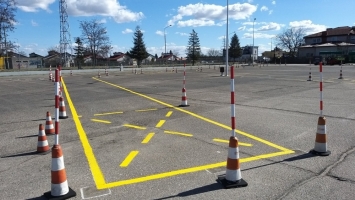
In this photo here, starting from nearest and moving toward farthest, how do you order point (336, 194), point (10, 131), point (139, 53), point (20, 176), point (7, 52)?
point (336, 194), point (20, 176), point (10, 131), point (7, 52), point (139, 53)

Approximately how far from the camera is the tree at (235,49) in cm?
11744

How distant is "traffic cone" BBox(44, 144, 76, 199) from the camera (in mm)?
3809

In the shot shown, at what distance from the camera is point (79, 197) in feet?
12.6

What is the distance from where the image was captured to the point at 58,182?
3.84 m

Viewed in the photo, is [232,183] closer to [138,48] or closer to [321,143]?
[321,143]

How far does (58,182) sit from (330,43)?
119542 mm

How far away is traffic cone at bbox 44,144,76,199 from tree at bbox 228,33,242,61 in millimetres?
117299

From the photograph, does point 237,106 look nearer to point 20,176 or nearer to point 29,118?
point 29,118

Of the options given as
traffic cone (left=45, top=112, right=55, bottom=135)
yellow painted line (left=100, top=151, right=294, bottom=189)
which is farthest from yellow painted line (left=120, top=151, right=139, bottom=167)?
traffic cone (left=45, top=112, right=55, bottom=135)

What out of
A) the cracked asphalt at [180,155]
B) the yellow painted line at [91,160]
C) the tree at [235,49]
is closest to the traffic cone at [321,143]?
the cracked asphalt at [180,155]

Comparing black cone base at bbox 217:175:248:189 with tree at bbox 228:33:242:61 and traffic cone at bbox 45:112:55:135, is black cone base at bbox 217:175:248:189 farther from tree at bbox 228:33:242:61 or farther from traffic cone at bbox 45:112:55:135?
tree at bbox 228:33:242:61

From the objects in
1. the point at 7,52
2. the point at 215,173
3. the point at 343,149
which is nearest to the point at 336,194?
the point at 215,173

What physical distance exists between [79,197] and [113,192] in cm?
44

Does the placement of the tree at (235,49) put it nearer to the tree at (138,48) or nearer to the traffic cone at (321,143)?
the tree at (138,48)
